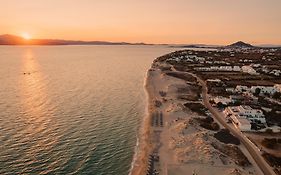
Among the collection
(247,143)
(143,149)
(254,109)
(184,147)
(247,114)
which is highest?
(247,114)

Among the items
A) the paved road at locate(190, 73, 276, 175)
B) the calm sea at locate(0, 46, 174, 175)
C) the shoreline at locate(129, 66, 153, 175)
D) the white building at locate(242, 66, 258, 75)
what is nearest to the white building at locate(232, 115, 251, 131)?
the paved road at locate(190, 73, 276, 175)

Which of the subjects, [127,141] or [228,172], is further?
[127,141]

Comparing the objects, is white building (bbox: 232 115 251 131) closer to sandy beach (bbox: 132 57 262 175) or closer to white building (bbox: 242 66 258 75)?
sandy beach (bbox: 132 57 262 175)

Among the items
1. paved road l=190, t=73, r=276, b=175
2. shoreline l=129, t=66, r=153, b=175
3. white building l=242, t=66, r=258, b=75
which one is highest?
white building l=242, t=66, r=258, b=75

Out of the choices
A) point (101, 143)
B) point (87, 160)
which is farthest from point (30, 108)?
point (87, 160)

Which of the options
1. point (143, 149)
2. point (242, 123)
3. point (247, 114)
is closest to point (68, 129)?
point (143, 149)

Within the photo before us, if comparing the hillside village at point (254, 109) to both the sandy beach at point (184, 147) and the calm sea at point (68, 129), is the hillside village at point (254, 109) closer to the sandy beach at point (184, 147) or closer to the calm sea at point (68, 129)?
the sandy beach at point (184, 147)

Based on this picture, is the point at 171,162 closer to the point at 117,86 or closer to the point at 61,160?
the point at 61,160

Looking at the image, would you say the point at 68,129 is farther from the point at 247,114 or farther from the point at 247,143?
the point at 247,114
